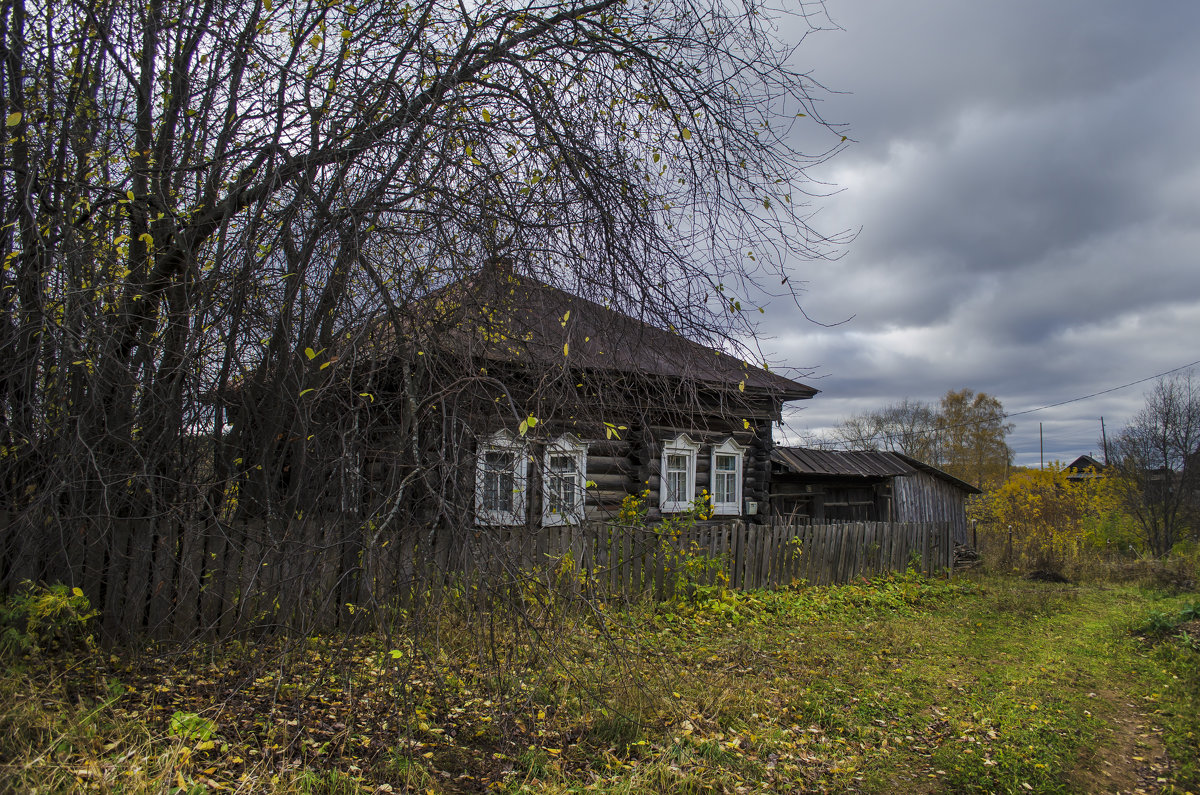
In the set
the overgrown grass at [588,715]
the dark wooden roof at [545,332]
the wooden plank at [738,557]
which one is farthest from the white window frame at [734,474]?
the dark wooden roof at [545,332]

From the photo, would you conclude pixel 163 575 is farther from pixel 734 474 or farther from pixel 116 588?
pixel 734 474

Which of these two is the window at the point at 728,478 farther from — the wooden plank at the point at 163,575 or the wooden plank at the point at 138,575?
the wooden plank at the point at 138,575

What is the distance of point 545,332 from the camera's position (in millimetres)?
4441

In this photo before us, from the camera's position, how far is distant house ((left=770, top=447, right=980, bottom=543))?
1590 cm

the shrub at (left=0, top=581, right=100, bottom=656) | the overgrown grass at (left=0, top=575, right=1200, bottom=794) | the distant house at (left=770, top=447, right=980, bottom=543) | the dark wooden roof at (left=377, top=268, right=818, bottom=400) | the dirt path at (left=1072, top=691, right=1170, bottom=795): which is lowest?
the dirt path at (left=1072, top=691, right=1170, bottom=795)

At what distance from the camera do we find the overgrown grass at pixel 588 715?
3104 millimetres

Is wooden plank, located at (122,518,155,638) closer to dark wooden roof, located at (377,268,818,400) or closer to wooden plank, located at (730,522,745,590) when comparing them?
dark wooden roof, located at (377,268,818,400)

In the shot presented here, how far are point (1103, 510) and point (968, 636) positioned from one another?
1815 cm

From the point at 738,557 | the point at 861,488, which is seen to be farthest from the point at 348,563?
the point at 861,488

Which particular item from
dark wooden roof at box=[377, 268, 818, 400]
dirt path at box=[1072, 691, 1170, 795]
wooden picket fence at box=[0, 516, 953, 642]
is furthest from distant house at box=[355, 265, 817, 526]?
dirt path at box=[1072, 691, 1170, 795]

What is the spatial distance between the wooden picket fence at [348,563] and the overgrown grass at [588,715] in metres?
0.26

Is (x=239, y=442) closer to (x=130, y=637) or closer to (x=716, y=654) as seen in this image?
(x=130, y=637)

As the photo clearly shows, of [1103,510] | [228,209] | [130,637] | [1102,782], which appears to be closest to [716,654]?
[1102,782]

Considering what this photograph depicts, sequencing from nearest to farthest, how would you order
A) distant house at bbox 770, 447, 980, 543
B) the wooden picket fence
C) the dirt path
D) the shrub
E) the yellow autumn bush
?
the wooden picket fence
the dirt path
the shrub
distant house at bbox 770, 447, 980, 543
the yellow autumn bush
